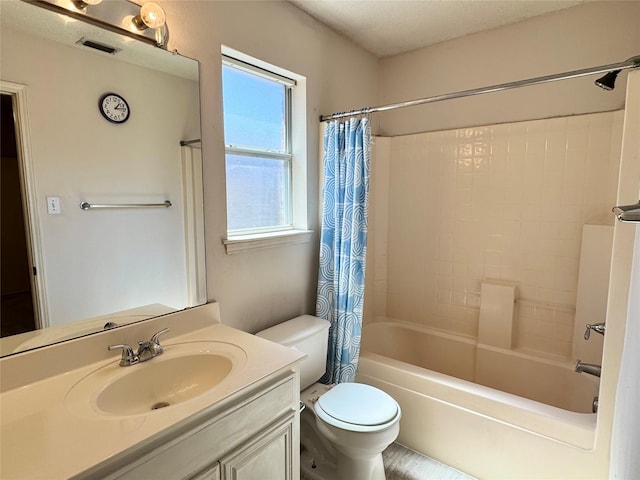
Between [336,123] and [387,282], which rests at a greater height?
[336,123]

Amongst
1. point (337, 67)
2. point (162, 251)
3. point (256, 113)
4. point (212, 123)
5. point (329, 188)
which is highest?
point (337, 67)

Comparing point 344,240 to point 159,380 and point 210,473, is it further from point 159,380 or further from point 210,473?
point 210,473

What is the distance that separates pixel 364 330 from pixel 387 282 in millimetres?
465

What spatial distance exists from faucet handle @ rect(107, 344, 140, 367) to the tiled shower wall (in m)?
1.82

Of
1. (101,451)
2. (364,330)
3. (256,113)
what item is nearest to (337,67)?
(256,113)

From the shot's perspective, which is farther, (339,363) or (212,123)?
(339,363)

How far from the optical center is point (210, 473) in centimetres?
97

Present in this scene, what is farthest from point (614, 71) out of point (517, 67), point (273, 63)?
→ point (273, 63)

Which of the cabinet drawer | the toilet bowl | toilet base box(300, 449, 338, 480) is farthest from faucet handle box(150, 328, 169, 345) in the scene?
toilet base box(300, 449, 338, 480)

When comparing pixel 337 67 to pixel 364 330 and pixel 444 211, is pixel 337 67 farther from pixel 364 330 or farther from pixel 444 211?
pixel 364 330

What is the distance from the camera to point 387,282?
9.31 ft

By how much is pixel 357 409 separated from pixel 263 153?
4.63ft

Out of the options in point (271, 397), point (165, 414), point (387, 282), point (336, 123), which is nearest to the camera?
point (165, 414)

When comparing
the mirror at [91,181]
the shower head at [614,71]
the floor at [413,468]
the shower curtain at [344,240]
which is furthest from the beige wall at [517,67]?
the floor at [413,468]
